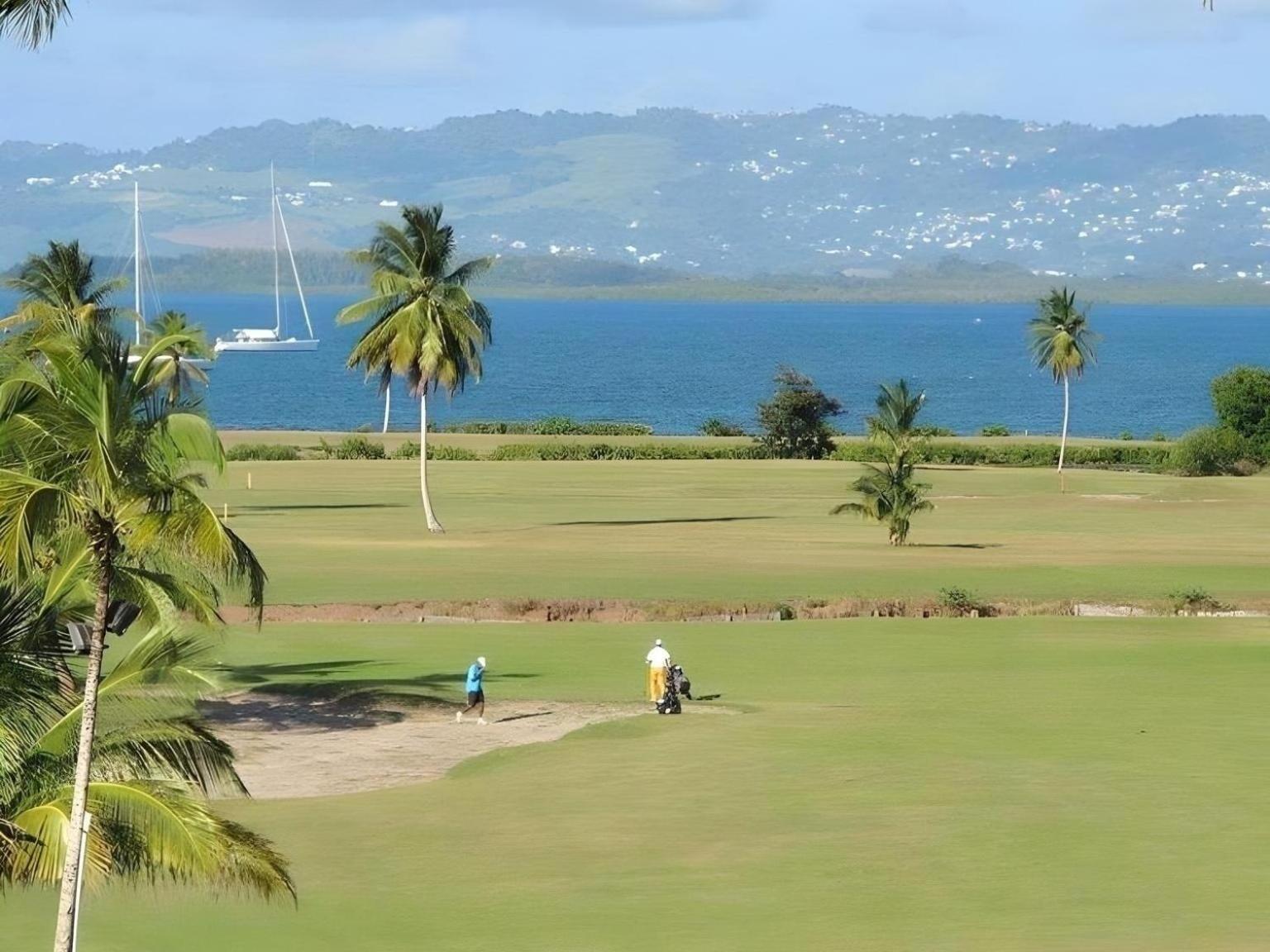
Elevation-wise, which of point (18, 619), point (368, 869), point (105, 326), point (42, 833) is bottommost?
point (368, 869)

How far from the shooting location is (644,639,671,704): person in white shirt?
36.9 m

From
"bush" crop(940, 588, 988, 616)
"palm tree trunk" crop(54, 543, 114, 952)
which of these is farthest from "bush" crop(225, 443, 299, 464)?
"palm tree trunk" crop(54, 543, 114, 952)

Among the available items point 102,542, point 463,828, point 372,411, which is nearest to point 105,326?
point 102,542

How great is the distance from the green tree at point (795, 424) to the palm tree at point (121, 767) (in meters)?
94.6

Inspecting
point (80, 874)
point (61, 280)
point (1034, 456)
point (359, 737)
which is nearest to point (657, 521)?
point (61, 280)

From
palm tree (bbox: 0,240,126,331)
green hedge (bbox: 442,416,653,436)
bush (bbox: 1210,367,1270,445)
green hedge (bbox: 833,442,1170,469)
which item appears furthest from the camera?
green hedge (bbox: 442,416,653,436)

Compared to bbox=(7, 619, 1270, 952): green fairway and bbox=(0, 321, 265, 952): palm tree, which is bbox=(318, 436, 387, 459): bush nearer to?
bbox=(7, 619, 1270, 952): green fairway

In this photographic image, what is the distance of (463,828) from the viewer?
2720 cm

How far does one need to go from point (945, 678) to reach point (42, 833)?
26.4 meters

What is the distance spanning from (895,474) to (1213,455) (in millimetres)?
42003

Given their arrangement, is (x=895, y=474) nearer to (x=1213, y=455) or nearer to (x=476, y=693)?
(x=476, y=693)

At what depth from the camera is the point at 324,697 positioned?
38.7 m

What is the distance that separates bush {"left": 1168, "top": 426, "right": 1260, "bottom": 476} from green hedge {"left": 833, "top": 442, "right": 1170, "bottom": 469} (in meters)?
3.76

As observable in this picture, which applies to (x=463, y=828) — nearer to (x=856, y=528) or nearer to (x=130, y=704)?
(x=130, y=704)
